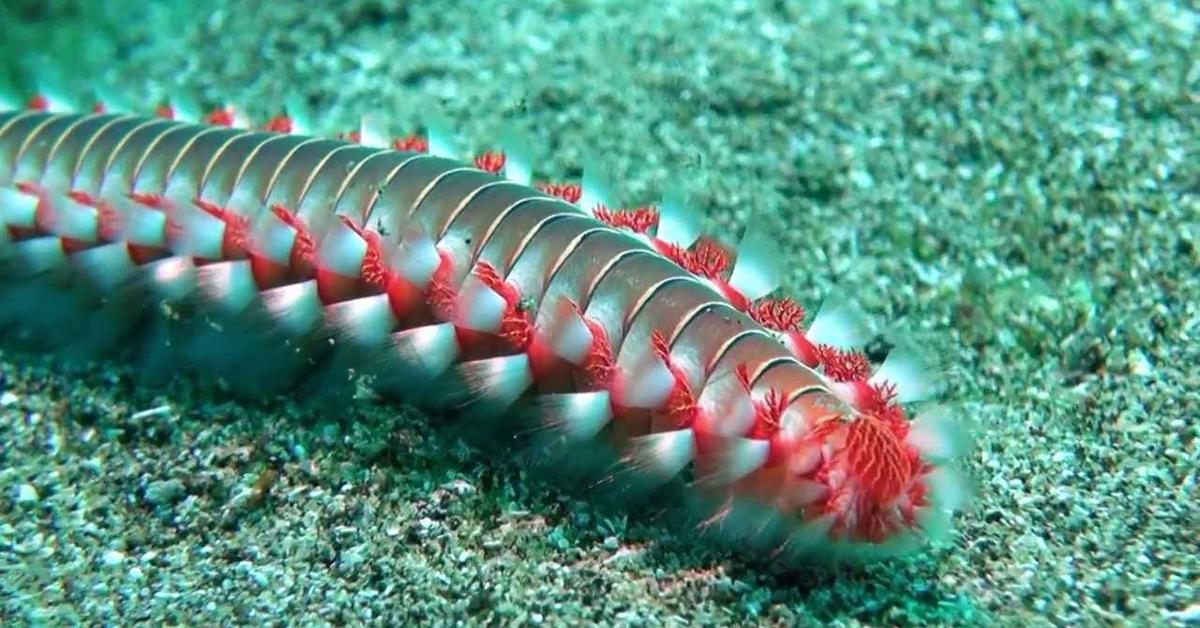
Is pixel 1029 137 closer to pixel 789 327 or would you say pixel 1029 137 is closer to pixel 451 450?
pixel 789 327

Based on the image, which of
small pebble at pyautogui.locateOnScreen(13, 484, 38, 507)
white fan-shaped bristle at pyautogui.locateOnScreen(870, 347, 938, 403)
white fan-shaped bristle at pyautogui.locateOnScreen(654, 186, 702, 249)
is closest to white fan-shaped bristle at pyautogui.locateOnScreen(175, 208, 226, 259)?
small pebble at pyautogui.locateOnScreen(13, 484, 38, 507)

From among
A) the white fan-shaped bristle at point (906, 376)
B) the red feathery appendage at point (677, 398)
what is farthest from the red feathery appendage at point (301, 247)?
the white fan-shaped bristle at point (906, 376)

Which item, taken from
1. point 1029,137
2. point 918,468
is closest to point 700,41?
point 1029,137

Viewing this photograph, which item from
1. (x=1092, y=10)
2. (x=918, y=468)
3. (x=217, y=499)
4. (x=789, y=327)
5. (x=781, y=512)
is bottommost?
(x=217, y=499)

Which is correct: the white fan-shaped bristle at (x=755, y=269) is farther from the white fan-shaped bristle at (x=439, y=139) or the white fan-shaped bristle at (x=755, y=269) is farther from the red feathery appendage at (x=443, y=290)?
the white fan-shaped bristle at (x=439, y=139)

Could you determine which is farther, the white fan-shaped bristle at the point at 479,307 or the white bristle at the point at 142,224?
the white bristle at the point at 142,224

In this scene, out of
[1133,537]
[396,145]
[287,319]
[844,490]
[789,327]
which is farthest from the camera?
[396,145]
